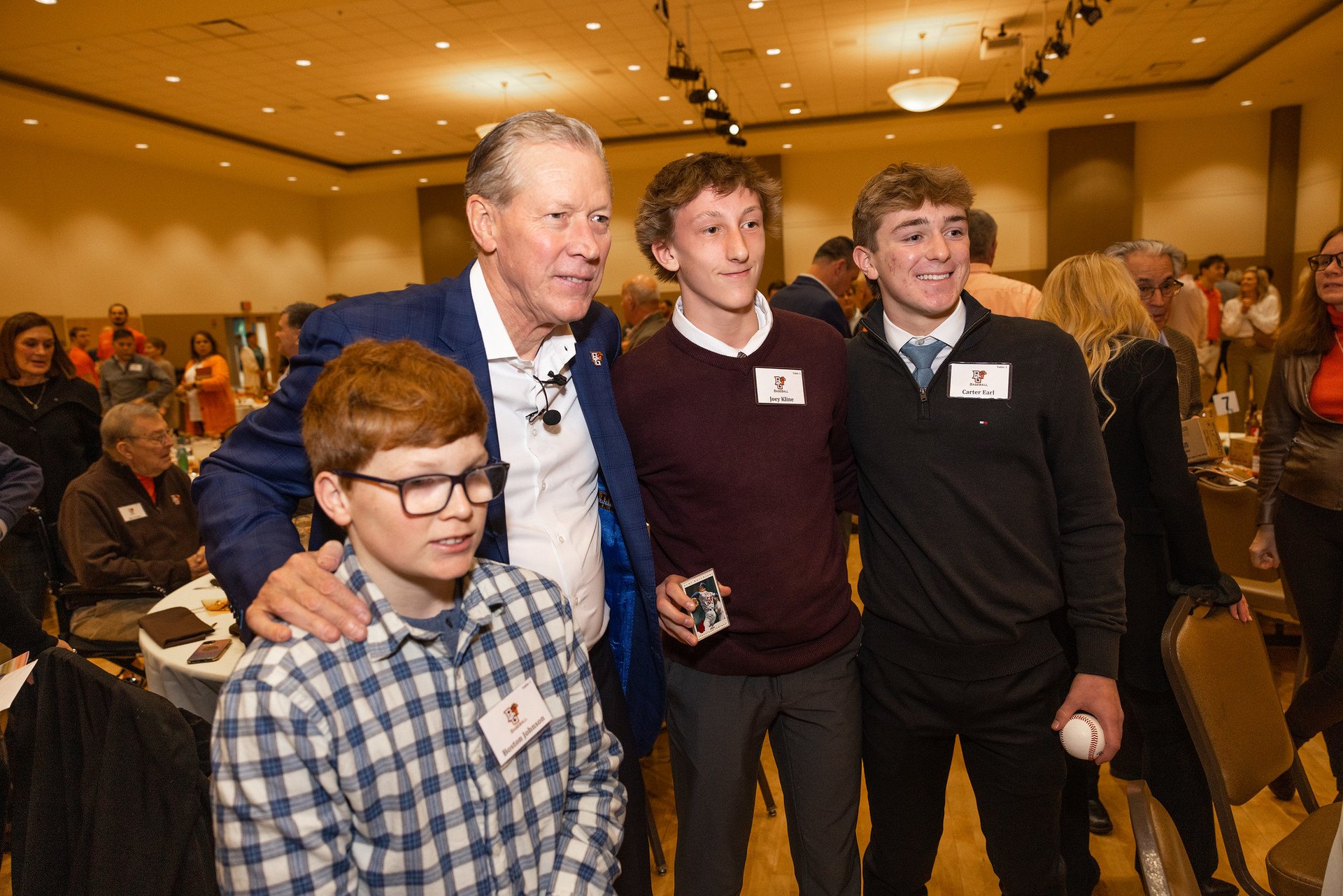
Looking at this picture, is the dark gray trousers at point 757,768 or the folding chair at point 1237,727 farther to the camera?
the dark gray trousers at point 757,768

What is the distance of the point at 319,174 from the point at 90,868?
15558mm

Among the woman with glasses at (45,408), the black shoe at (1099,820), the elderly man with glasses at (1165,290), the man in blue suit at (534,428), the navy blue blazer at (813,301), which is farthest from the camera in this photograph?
the navy blue blazer at (813,301)

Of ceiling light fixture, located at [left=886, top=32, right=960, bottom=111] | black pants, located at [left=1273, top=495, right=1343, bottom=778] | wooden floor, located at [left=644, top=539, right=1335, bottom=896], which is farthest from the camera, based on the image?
ceiling light fixture, located at [left=886, top=32, right=960, bottom=111]

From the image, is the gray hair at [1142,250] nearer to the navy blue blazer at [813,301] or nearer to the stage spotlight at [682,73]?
the navy blue blazer at [813,301]

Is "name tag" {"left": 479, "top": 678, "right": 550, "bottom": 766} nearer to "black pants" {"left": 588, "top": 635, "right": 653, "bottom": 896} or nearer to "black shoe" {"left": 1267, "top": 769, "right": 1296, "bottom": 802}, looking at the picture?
"black pants" {"left": 588, "top": 635, "right": 653, "bottom": 896}

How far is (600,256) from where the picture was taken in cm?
156

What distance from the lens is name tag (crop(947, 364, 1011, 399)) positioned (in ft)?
5.59

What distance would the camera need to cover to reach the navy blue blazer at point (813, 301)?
492 centimetres

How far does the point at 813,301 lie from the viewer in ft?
16.3

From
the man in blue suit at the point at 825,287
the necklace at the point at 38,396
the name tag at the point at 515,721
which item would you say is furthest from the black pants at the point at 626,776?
the necklace at the point at 38,396

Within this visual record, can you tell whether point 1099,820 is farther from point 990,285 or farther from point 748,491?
point 990,285

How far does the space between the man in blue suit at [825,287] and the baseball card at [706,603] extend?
3.25 m

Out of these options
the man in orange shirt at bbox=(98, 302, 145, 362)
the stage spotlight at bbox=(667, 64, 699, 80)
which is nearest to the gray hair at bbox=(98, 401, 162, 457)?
the man in orange shirt at bbox=(98, 302, 145, 362)

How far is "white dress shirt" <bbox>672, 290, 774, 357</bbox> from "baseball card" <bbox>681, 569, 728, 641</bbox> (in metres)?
0.50
